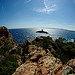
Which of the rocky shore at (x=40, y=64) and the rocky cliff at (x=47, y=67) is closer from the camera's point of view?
the rocky cliff at (x=47, y=67)

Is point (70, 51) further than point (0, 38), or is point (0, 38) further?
point (70, 51)

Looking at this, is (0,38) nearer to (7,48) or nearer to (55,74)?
(7,48)

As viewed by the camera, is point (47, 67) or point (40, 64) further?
point (40, 64)

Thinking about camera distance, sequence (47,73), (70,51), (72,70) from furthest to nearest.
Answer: (70,51)
(47,73)
(72,70)

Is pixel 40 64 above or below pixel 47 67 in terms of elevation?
below

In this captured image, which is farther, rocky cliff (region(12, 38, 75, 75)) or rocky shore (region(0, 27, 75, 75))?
rocky shore (region(0, 27, 75, 75))

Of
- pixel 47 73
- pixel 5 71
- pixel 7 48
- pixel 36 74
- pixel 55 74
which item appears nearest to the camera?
pixel 55 74

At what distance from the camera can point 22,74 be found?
7.73 metres

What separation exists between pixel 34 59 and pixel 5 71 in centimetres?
752

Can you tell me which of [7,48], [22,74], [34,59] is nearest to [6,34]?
[7,48]

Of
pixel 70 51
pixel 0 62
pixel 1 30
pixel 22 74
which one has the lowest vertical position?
pixel 70 51

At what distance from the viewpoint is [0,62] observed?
1376 centimetres

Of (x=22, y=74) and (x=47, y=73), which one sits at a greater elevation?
(x=47, y=73)

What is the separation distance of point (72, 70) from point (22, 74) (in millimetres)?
7161
